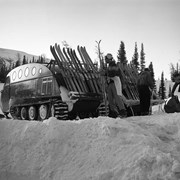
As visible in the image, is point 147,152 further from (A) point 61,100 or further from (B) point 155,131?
(A) point 61,100

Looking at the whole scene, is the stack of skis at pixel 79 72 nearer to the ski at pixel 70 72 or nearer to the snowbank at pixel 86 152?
the ski at pixel 70 72

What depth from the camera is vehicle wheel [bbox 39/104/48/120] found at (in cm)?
1025

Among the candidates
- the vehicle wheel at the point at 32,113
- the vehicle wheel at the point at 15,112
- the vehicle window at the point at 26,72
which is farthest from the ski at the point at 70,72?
the vehicle wheel at the point at 15,112

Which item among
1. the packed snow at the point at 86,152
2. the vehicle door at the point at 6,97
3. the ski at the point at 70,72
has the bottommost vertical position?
the packed snow at the point at 86,152

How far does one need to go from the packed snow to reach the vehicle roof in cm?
550

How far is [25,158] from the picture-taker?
4.37 meters

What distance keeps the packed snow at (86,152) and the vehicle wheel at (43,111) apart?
5.13 meters

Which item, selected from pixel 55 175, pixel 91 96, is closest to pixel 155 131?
pixel 55 175

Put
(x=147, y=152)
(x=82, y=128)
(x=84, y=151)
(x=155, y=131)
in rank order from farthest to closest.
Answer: (x=155, y=131) < (x=82, y=128) < (x=84, y=151) < (x=147, y=152)

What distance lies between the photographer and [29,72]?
1137 centimetres

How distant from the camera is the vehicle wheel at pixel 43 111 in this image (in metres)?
10.2

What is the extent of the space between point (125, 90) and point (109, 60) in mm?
3514

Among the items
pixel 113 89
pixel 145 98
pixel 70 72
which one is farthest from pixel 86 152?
pixel 70 72

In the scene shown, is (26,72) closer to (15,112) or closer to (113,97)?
(15,112)
